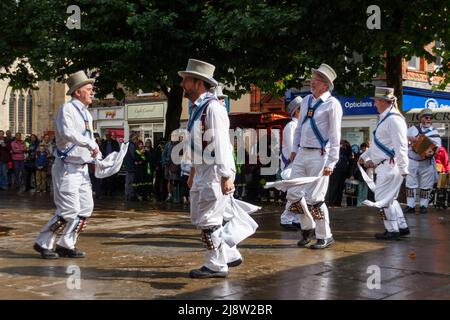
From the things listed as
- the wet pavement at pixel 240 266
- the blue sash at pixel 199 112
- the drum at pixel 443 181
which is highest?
the blue sash at pixel 199 112

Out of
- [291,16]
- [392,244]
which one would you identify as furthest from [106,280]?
[291,16]

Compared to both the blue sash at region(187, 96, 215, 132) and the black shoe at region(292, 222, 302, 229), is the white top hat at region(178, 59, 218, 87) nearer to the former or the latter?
the blue sash at region(187, 96, 215, 132)

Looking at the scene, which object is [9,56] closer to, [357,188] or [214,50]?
[214,50]

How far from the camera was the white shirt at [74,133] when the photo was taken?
Result: 745 centimetres

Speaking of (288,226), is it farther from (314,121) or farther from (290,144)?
(314,121)

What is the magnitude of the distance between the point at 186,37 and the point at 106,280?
11712 millimetres

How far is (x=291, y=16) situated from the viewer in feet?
46.4

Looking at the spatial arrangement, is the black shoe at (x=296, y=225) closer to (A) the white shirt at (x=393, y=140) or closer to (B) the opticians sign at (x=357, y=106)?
(A) the white shirt at (x=393, y=140)

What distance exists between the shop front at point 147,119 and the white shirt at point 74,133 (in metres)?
29.4

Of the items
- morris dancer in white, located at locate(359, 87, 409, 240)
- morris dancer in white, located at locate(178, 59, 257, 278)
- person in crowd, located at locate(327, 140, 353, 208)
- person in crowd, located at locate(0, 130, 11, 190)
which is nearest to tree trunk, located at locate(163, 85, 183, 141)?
person in crowd, located at locate(327, 140, 353, 208)

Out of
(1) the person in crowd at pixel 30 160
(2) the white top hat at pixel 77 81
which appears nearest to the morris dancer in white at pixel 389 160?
(2) the white top hat at pixel 77 81

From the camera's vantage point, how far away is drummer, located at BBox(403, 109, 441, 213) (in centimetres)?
1378

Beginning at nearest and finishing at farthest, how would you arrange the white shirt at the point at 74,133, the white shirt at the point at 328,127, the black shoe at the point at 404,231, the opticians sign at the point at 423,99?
the white shirt at the point at 74,133 < the white shirt at the point at 328,127 < the black shoe at the point at 404,231 < the opticians sign at the point at 423,99

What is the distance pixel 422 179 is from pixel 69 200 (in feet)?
29.1
